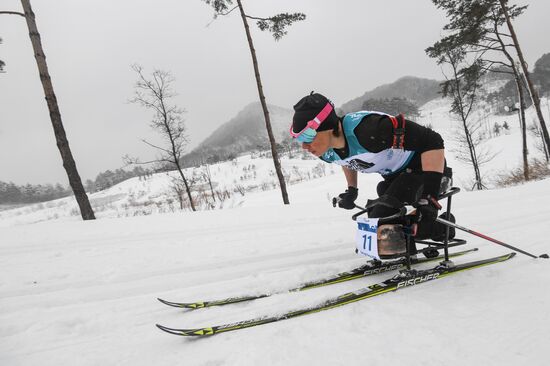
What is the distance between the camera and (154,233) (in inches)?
203

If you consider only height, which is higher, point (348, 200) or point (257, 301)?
point (348, 200)

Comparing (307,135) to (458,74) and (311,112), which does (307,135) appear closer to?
(311,112)

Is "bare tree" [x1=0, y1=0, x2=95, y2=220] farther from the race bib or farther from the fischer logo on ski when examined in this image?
the fischer logo on ski

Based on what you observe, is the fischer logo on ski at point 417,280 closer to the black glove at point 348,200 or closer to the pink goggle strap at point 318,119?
the black glove at point 348,200

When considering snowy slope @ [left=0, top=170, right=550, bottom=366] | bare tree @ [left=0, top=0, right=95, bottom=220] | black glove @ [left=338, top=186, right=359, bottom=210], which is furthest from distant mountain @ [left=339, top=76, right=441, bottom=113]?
black glove @ [left=338, top=186, right=359, bottom=210]

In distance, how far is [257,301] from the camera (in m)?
2.50

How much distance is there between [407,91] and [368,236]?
655 feet

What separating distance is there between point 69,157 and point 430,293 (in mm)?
8837

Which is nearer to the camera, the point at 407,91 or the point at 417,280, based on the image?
the point at 417,280

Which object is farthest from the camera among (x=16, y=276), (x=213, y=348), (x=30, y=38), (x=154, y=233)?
(x=30, y=38)

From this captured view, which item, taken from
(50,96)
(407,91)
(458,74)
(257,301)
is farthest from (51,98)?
(407,91)

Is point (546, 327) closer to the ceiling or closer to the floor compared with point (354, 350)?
closer to the floor

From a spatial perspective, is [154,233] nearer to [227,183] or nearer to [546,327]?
[546,327]

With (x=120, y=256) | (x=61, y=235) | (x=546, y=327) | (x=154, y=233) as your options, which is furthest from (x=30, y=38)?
(x=546, y=327)
